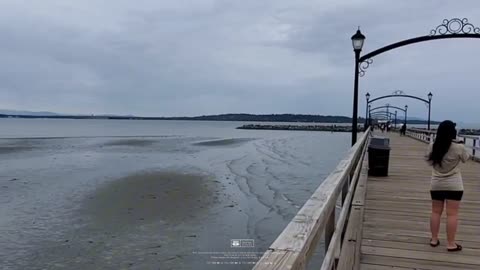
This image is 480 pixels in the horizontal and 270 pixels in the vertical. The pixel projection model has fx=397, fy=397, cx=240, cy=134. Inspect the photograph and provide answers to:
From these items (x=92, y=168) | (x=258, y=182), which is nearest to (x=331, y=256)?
(x=258, y=182)

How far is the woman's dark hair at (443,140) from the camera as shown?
424 cm

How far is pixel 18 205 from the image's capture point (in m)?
13.2

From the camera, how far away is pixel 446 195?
439 centimetres

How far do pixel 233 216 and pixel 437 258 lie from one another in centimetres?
811

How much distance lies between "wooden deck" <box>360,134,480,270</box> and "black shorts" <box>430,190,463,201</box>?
1.79 feet

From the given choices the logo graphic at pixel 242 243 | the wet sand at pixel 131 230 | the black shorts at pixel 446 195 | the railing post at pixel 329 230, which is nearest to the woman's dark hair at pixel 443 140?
the black shorts at pixel 446 195

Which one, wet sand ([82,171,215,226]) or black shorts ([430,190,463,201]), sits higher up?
black shorts ([430,190,463,201])

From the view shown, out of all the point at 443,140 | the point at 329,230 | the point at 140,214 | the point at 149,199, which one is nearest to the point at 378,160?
the point at 443,140

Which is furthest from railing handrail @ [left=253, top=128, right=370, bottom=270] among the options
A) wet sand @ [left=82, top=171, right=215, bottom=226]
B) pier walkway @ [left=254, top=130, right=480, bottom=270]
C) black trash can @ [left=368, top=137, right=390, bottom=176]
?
wet sand @ [left=82, top=171, right=215, bottom=226]

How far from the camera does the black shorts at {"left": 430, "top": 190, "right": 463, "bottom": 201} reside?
14.3 ft

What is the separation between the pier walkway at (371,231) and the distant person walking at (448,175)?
0.25 metres

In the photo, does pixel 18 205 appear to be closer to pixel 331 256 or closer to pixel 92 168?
pixel 92 168

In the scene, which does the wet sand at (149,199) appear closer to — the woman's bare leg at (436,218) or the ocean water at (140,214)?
the ocean water at (140,214)

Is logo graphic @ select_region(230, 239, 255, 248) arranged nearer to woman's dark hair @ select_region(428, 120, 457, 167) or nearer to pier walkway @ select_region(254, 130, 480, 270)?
pier walkway @ select_region(254, 130, 480, 270)
